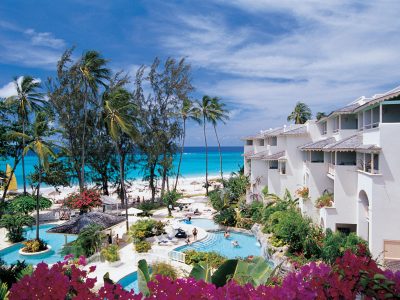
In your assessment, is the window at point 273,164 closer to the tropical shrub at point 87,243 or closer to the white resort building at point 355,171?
the white resort building at point 355,171

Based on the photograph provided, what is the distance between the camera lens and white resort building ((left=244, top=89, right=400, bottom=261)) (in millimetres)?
15156

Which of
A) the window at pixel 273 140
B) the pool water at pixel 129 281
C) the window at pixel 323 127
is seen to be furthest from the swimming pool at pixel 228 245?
the window at pixel 273 140

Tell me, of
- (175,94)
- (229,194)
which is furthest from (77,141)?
(229,194)

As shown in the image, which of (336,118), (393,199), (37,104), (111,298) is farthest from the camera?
(37,104)

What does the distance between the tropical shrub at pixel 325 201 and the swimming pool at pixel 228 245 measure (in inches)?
210

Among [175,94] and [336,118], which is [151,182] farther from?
[336,118]

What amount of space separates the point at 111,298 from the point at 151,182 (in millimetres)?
37938

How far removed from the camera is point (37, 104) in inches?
1293

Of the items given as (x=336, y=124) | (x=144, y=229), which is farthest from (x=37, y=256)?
(x=336, y=124)

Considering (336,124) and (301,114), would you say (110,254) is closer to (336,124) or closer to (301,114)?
(336,124)

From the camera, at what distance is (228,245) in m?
23.8

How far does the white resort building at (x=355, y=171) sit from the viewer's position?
1516 centimetres

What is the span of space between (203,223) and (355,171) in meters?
16.2

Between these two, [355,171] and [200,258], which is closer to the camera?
[200,258]
